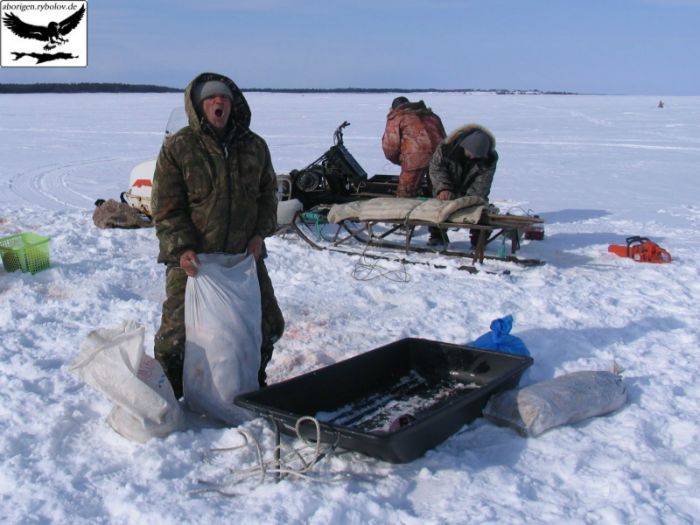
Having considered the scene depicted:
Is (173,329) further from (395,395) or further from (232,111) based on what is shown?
(395,395)

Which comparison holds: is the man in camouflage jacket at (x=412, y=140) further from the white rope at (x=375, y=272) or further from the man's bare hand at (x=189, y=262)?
the man's bare hand at (x=189, y=262)

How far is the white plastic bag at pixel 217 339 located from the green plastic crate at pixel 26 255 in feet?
→ 9.36

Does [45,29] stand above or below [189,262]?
above

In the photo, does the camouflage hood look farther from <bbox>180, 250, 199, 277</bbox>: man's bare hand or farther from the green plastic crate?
the green plastic crate

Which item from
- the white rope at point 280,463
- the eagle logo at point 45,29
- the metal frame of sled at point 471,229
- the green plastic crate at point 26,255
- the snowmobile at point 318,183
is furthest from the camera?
the eagle logo at point 45,29

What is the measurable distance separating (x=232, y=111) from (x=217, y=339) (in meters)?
1.05

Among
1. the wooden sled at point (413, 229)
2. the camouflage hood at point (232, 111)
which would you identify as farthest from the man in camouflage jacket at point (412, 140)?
the camouflage hood at point (232, 111)

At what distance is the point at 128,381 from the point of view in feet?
10.4

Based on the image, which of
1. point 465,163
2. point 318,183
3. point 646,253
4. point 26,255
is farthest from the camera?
point 318,183

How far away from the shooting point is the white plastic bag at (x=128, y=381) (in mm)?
3154

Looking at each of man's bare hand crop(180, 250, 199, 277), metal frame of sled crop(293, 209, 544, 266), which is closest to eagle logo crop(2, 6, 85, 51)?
metal frame of sled crop(293, 209, 544, 266)

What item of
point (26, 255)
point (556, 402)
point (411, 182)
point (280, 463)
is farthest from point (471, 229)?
point (280, 463)

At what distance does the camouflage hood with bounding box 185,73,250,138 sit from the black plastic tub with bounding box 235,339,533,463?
119 cm

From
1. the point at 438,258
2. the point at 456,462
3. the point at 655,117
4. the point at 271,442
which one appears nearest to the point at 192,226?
the point at 271,442
